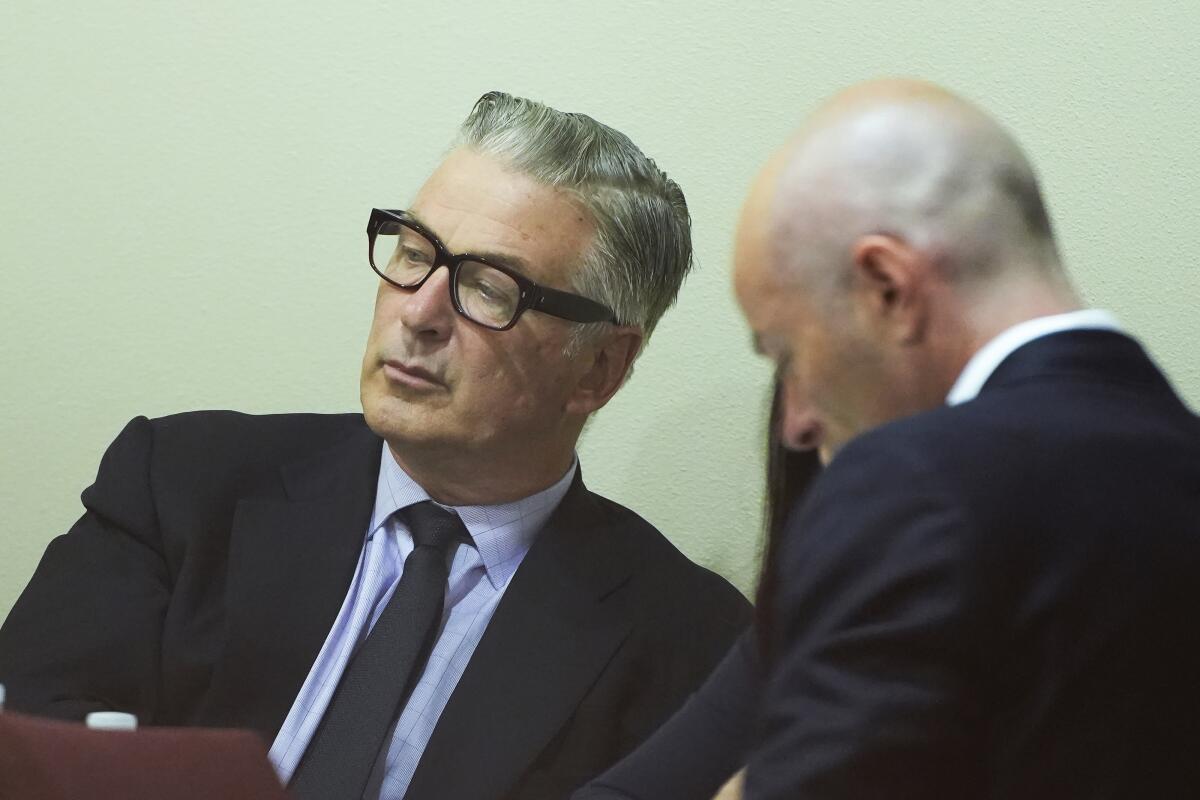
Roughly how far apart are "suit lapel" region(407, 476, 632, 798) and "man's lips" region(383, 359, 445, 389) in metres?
0.22

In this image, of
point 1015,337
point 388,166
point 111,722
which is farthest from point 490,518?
point 1015,337

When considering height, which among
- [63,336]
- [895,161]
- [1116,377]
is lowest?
[63,336]

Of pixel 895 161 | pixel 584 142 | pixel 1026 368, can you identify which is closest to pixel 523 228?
pixel 584 142

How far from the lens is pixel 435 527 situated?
5.37 ft

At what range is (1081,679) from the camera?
80 centimetres

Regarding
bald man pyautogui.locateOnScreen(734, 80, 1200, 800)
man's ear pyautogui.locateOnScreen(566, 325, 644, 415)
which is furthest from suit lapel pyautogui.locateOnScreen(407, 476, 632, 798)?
bald man pyautogui.locateOnScreen(734, 80, 1200, 800)

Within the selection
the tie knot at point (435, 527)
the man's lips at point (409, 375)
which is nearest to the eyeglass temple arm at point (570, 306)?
the man's lips at point (409, 375)

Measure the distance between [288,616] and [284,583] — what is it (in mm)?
39

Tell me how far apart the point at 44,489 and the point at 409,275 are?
29.5 inches

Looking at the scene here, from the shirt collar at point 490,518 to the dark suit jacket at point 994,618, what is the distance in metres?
0.84

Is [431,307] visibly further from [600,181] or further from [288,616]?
[288,616]

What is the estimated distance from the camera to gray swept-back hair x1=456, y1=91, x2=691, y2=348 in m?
1.68

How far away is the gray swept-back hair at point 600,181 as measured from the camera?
1.68 metres

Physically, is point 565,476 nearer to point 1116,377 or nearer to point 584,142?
point 584,142
